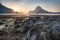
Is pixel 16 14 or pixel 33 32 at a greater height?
pixel 16 14

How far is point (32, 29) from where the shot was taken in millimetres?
2129

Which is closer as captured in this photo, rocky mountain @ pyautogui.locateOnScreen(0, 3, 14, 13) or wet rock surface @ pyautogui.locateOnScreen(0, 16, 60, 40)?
wet rock surface @ pyautogui.locateOnScreen(0, 16, 60, 40)

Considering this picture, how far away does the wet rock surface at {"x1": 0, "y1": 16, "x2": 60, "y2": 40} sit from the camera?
2.06 metres

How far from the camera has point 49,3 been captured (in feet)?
7.27

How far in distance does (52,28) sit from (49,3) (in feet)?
1.48

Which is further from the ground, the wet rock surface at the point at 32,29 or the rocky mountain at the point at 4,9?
the rocky mountain at the point at 4,9

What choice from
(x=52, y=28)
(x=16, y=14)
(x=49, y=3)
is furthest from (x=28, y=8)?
(x=52, y=28)

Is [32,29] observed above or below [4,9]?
below

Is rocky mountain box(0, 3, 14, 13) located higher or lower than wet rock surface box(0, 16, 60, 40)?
higher

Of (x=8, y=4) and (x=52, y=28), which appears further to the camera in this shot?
(x=8, y=4)

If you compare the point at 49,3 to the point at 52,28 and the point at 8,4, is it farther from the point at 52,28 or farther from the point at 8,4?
the point at 8,4

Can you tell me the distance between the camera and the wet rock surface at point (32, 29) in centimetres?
206

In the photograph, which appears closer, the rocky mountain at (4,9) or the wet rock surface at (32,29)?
the wet rock surface at (32,29)

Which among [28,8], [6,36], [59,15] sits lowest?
[6,36]
